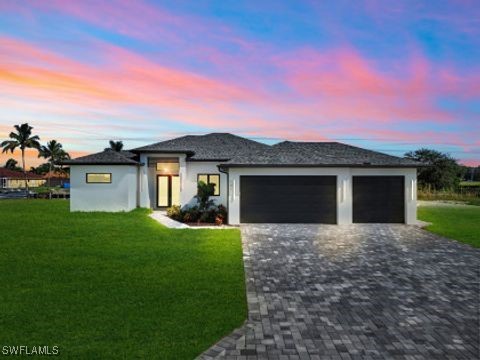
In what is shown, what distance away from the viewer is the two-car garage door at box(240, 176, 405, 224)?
58.5 feet

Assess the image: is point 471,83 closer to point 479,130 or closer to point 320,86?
point 320,86

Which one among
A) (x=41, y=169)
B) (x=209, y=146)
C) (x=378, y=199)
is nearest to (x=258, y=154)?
(x=378, y=199)

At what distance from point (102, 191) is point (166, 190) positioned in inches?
166

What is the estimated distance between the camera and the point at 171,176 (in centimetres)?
2464

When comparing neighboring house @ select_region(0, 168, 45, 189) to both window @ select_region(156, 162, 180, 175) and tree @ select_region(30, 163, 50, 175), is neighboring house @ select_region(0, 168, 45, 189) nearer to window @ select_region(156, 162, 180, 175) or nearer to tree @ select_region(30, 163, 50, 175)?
tree @ select_region(30, 163, 50, 175)

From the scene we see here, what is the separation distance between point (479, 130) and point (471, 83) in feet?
48.2

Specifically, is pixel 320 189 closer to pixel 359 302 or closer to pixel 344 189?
pixel 344 189

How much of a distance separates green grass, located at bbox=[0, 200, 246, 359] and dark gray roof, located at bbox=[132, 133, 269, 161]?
10332 mm

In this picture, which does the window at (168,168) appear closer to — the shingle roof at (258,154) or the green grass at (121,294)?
the shingle roof at (258,154)

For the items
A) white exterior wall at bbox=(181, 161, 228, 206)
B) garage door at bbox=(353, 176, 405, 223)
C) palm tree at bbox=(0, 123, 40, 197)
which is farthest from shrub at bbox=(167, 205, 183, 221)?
palm tree at bbox=(0, 123, 40, 197)

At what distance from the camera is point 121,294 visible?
22.2ft

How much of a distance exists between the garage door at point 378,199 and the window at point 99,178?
1473 cm

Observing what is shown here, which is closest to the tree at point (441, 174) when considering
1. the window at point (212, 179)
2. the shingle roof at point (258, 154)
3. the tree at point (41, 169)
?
the shingle roof at point (258, 154)

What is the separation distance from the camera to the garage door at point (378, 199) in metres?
17.9
